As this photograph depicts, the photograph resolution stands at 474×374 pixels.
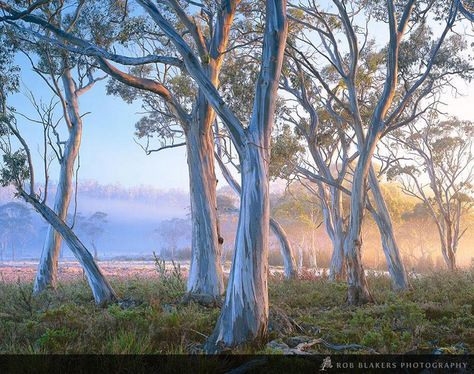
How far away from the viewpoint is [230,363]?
16.7 feet

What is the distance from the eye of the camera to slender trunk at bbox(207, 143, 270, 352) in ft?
21.1

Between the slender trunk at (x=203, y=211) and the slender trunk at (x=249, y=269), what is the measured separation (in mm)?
4289

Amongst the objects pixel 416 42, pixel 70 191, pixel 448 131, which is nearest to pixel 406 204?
pixel 448 131

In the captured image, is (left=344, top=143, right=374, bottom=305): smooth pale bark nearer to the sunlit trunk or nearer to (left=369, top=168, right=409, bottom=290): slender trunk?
(left=369, top=168, right=409, bottom=290): slender trunk

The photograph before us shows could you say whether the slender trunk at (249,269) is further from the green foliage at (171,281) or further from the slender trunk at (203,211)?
the green foliage at (171,281)

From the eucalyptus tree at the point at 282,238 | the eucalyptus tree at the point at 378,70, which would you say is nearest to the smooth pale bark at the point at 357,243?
Result: the eucalyptus tree at the point at 378,70

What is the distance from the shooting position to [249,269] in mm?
6723

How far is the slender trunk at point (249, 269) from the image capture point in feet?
21.1

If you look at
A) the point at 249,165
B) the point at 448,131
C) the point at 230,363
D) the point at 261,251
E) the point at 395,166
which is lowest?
the point at 230,363

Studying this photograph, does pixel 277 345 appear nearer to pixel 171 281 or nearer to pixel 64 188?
pixel 171 281

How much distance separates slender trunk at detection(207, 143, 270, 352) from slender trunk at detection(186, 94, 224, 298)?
429cm

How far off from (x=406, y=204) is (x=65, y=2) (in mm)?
33802

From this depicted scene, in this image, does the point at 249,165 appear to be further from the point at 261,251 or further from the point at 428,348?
the point at 428,348

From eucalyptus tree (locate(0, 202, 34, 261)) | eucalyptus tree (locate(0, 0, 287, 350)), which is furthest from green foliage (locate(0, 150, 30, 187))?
eucalyptus tree (locate(0, 202, 34, 261))
